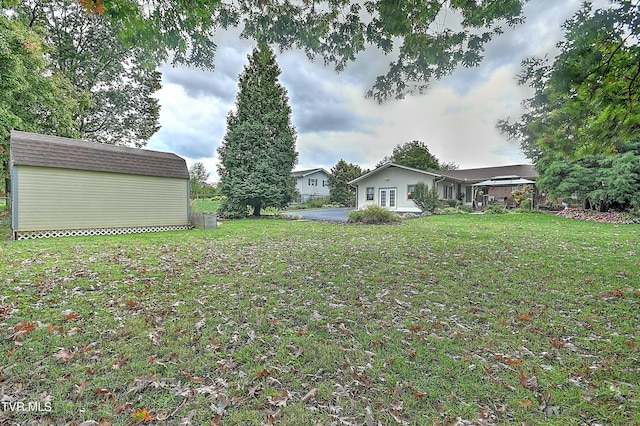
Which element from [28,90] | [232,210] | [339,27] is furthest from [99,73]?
[339,27]

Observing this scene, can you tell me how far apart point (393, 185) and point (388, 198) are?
112 centimetres

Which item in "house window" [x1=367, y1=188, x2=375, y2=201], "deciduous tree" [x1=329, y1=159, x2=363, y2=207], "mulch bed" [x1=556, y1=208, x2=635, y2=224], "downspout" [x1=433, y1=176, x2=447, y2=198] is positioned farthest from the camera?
"deciduous tree" [x1=329, y1=159, x2=363, y2=207]

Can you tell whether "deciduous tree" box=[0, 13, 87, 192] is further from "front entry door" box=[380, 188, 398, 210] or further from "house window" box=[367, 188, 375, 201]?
"front entry door" box=[380, 188, 398, 210]

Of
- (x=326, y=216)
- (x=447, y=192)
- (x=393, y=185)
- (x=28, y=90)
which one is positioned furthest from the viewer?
(x=447, y=192)

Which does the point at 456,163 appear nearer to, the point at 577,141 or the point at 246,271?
the point at 577,141

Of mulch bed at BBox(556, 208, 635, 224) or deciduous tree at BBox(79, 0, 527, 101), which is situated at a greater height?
deciduous tree at BBox(79, 0, 527, 101)

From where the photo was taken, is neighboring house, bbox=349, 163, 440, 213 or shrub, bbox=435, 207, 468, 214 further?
neighboring house, bbox=349, 163, 440, 213

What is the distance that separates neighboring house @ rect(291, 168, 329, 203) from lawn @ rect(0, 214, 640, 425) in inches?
1181

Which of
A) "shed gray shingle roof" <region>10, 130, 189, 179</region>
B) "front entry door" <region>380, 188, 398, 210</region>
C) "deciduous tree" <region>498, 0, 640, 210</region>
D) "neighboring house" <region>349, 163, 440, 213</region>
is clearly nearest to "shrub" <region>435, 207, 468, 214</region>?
"neighboring house" <region>349, 163, 440, 213</region>

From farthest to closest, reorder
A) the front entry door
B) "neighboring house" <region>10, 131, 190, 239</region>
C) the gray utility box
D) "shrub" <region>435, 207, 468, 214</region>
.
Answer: the front entry door
"shrub" <region>435, 207, 468, 214</region>
the gray utility box
"neighboring house" <region>10, 131, 190, 239</region>

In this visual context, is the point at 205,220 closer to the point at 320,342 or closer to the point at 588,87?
the point at 320,342

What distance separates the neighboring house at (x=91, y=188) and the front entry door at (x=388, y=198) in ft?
50.2

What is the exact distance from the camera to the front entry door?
23141 mm

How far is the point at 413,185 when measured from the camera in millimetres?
22125
